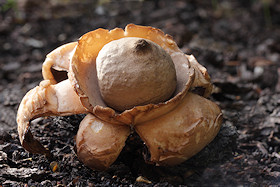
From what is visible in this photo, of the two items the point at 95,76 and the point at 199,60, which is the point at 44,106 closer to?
the point at 95,76

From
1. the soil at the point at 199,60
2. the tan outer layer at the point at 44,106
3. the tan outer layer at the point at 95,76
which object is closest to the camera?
the tan outer layer at the point at 95,76

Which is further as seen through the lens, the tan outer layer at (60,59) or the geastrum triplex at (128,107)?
the tan outer layer at (60,59)

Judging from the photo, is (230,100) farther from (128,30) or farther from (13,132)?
(13,132)

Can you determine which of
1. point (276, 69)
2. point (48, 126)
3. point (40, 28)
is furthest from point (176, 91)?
point (40, 28)

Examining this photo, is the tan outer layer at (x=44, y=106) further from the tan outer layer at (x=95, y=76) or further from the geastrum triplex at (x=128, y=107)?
the tan outer layer at (x=95, y=76)

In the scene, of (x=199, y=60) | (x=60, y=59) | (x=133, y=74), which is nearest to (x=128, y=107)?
(x=133, y=74)

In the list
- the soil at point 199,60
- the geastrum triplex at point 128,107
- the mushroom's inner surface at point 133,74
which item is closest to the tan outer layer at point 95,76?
the geastrum triplex at point 128,107
